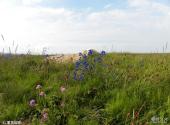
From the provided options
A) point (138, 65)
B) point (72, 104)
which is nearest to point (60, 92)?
point (72, 104)

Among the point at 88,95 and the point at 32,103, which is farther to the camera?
the point at 88,95

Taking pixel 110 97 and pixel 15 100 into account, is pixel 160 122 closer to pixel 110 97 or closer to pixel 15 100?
pixel 110 97

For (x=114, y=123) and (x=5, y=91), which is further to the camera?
(x=5, y=91)

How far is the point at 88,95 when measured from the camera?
5809 millimetres

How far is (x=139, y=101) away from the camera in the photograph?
523cm

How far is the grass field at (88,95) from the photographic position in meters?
4.95

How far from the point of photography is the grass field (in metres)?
4.95

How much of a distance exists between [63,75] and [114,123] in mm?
2146

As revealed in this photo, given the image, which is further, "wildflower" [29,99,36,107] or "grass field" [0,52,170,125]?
"wildflower" [29,99,36,107]

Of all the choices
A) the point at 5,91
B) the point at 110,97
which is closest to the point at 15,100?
the point at 5,91

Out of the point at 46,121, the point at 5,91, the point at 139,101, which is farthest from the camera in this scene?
the point at 5,91

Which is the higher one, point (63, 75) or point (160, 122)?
point (63, 75)

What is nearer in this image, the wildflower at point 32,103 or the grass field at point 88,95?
the grass field at point 88,95

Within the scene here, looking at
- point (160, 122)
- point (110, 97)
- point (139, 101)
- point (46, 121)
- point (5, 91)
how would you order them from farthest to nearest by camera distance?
point (5, 91)
point (110, 97)
point (139, 101)
point (46, 121)
point (160, 122)
